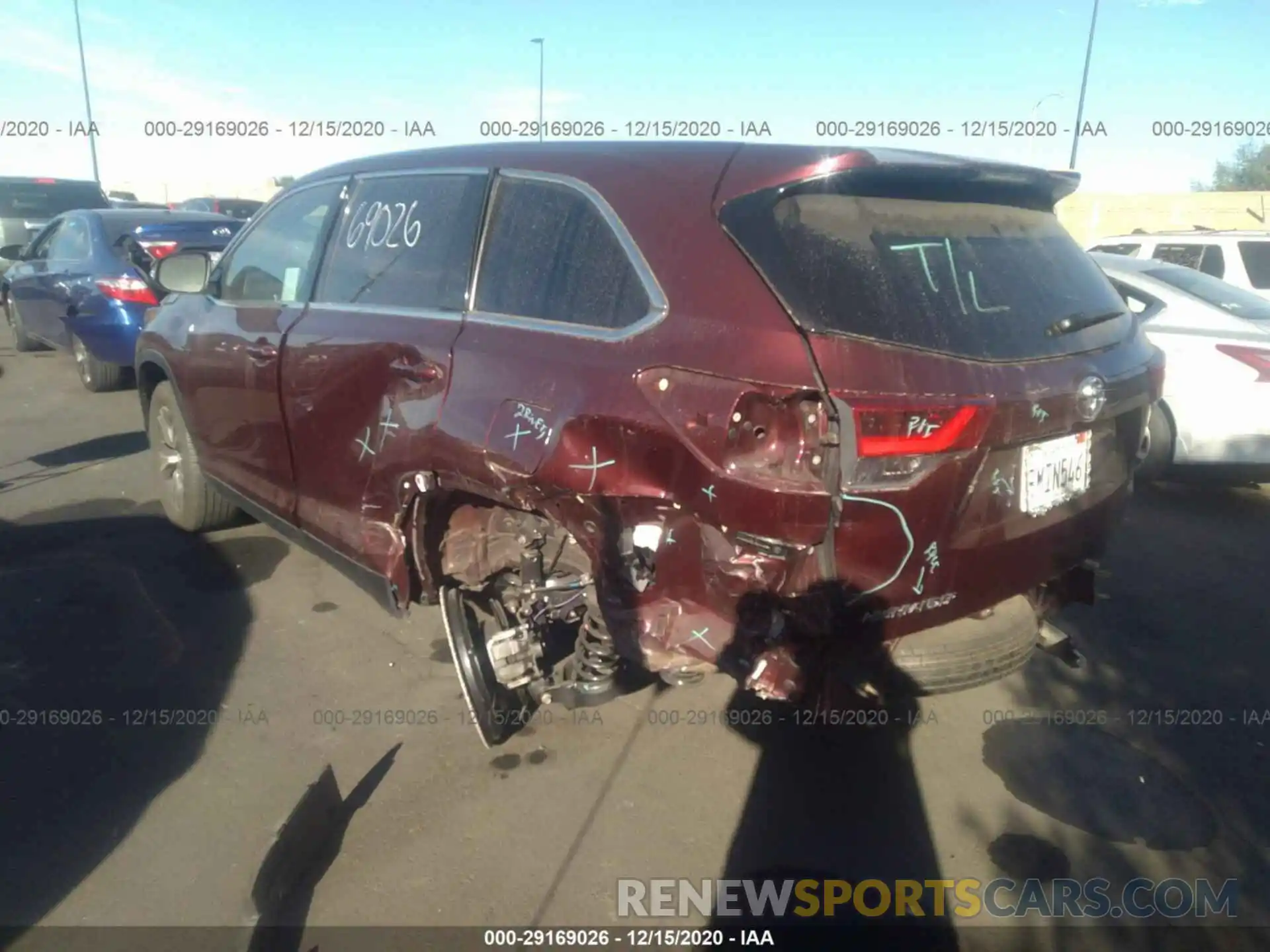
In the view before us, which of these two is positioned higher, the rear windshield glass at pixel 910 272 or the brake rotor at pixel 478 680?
the rear windshield glass at pixel 910 272

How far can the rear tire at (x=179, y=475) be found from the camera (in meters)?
4.95

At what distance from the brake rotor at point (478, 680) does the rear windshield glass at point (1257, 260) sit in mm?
9201

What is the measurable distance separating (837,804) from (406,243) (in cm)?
242

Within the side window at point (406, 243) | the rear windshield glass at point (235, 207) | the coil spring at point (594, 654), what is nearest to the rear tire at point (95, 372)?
the side window at point (406, 243)

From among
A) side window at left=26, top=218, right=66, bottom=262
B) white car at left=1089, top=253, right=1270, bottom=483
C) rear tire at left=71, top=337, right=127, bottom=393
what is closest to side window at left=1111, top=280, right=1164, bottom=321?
white car at left=1089, top=253, right=1270, bottom=483

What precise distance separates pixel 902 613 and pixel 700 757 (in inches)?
42.6

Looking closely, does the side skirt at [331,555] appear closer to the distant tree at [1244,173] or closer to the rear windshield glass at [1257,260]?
the rear windshield glass at [1257,260]

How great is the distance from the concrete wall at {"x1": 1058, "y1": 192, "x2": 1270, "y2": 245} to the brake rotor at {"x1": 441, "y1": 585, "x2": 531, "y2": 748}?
20.6m

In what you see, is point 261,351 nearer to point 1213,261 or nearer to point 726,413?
point 726,413

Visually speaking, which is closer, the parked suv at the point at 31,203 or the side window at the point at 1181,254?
the side window at the point at 1181,254

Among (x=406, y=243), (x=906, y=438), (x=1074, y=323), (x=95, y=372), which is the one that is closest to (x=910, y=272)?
(x=906, y=438)

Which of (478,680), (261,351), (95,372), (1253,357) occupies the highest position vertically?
(261,351)

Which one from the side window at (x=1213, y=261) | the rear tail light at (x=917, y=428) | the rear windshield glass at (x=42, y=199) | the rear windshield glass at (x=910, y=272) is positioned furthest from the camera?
the rear windshield glass at (x=42, y=199)

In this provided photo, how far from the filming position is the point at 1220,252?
31.3 feet
